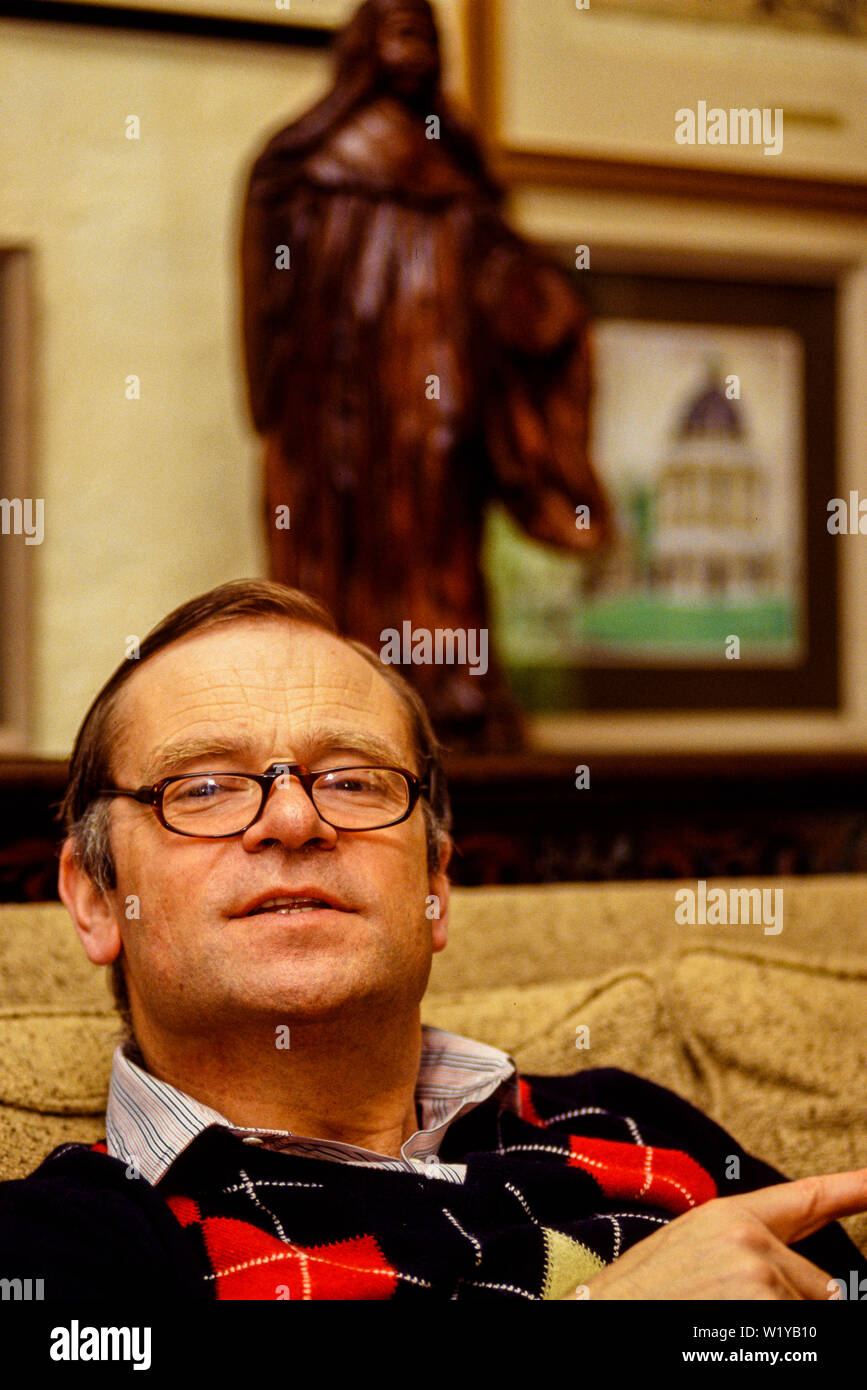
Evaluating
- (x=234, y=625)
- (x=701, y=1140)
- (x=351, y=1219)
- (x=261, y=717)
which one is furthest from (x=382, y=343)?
(x=351, y=1219)

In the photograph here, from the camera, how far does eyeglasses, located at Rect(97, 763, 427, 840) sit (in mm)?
1073

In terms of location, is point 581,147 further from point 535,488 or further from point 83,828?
point 83,828

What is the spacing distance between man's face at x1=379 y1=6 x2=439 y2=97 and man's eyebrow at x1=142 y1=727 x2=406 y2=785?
4.41 ft

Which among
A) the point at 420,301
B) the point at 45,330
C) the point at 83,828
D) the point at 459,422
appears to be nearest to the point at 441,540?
the point at 459,422

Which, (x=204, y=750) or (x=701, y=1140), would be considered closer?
(x=204, y=750)

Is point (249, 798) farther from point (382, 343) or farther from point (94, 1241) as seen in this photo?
point (382, 343)

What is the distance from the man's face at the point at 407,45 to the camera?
2021 mm

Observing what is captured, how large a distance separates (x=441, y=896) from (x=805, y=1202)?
44 cm

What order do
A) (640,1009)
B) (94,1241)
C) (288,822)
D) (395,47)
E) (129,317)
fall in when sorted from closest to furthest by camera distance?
(94,1241)
(288,822)
(640,1009)
(395,47)
(129,317)

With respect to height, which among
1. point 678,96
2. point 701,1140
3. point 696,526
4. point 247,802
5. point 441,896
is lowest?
point 701,1140

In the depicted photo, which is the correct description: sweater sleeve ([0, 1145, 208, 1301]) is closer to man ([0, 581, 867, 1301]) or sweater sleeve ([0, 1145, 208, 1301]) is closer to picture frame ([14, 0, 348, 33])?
man ([0, 581, 867, 1301])

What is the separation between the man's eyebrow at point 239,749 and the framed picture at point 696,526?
124cm

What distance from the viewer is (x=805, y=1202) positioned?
0.97m

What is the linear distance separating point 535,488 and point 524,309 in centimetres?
29
